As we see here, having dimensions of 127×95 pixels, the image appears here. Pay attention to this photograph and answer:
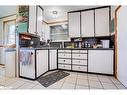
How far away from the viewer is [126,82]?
196 centimetres

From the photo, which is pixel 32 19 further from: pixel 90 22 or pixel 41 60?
pixel 90 22

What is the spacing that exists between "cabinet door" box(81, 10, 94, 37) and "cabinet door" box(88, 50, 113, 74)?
77cm

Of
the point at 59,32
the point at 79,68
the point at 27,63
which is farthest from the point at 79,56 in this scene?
the point at 59,32

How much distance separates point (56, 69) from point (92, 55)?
1424 mm

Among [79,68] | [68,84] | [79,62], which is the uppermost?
[79,62]

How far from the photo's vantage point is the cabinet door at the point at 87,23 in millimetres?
3422

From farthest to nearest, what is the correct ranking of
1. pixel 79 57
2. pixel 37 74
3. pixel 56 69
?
pixel 56 69
pixel 79 57
pixel 37 74

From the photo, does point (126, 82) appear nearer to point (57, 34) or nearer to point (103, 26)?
point (103, 26)

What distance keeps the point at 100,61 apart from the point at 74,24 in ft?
5.47

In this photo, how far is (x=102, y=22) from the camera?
3.27 meters

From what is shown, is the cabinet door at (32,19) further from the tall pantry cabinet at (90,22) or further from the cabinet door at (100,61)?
the cabinet door at (100,61)

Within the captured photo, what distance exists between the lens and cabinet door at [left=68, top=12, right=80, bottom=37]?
364 centimetres
